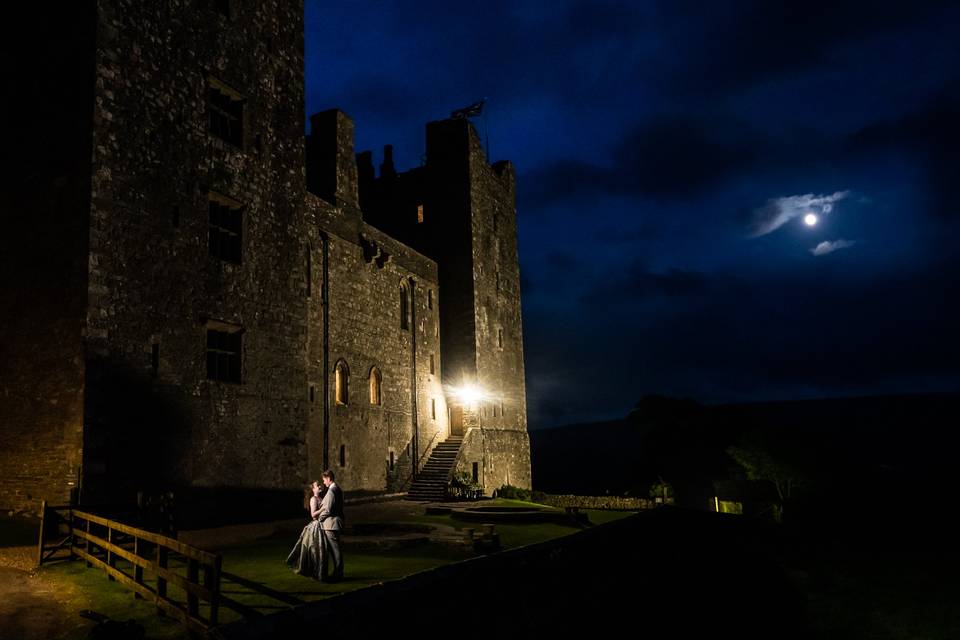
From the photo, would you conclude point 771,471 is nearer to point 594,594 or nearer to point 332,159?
point 594,594

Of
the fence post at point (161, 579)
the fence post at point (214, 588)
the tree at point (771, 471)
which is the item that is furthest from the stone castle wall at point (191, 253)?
the tree at point (771, 471)

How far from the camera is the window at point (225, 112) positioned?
655 inches

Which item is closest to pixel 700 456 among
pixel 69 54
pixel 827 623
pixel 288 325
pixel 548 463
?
pixel 827 623

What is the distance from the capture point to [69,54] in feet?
45.5

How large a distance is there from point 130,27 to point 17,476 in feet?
31.2

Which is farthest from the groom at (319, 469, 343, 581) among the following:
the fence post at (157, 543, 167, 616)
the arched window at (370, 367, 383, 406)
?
the arched window at (370, 367, 383, 406)

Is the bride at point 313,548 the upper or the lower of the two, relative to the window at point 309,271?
lower

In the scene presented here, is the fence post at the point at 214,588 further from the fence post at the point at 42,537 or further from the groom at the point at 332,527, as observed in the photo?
the fence post at the point at 42,537

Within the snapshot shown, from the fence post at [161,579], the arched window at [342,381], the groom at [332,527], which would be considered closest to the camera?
the fence post at [161,579]

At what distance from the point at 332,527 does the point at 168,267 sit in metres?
8.22

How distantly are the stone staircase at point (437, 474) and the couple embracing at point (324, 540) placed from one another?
16594 millimetres

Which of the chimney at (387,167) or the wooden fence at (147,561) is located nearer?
the wooden fence at (147,561)

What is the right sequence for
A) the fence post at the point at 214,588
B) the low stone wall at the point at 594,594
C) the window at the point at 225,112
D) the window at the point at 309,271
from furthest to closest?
the window at the point at 309,271 → the window at the point at 225,112 → the low stone wall at the point at 594,594 → the fence post at the point at 214,588

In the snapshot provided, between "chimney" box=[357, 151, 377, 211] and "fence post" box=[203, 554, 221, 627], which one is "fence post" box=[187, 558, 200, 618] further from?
"chimney" box=[357, 151, 377, 211]
